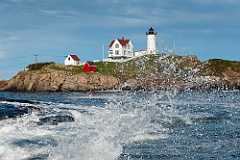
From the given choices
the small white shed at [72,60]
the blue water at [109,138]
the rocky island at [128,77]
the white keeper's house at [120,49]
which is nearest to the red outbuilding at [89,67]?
the rocky island at [128,77]

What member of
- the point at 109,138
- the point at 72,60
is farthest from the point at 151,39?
the point at 109,138

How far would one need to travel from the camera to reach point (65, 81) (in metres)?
94.1

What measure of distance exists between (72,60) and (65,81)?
77.6ft

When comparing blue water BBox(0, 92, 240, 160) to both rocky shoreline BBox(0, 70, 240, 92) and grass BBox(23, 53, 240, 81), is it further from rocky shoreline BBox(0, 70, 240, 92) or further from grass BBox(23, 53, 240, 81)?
rocky shoreline BBox(0, 70, 240, 92)

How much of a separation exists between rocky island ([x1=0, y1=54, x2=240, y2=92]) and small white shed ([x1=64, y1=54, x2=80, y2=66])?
316 inches

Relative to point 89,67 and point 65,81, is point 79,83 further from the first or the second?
point 89,67

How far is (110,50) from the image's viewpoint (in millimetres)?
116312

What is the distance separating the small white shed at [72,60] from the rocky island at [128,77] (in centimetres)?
802

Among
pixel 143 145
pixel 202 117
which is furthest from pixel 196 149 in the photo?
pixel 202 117

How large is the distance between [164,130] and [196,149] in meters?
5.94

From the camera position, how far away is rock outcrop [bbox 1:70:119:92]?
9338 centimetres

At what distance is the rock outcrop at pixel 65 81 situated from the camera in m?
93.4

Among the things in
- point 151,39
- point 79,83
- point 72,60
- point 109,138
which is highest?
point 151,39

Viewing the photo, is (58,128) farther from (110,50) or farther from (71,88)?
(110,50)
